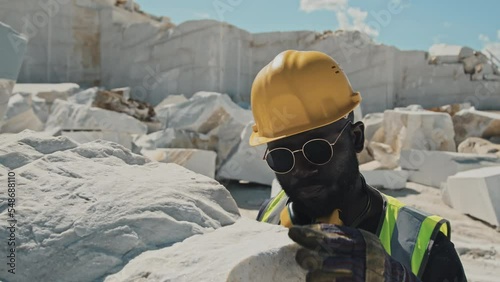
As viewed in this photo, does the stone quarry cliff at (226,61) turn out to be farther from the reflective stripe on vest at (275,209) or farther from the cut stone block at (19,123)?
the reflective stripe on vest at (275,209)

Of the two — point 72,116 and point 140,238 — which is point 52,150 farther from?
point 72,116

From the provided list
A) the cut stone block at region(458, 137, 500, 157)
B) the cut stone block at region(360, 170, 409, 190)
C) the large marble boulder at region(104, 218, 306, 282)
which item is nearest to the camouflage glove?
the large marble boulder at region(104, 218, 306, 282)

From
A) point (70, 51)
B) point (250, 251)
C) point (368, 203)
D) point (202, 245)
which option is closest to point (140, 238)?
point (202, 245)

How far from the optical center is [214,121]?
21.6 ft

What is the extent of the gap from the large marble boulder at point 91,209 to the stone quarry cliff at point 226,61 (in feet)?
32.9

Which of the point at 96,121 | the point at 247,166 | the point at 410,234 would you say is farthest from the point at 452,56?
the point at 410,234

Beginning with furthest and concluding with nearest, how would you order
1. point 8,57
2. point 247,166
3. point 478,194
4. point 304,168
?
point 247,166 < point 478,194 < point 8,57 < point 304,168

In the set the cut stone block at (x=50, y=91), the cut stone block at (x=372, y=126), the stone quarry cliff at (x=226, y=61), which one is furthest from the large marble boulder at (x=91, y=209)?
the stone quarry cliff at (x=226, y=61)

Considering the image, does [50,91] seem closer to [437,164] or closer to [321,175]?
[437,164]

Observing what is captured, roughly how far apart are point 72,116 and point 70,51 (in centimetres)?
770

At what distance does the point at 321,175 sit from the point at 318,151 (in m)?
0.07

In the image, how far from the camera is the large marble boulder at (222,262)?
0.86 m

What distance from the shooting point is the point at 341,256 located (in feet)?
2.83

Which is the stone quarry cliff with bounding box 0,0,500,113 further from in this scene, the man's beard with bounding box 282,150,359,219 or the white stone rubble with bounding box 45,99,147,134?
the man's beard with bounding box 282,150,359,219
